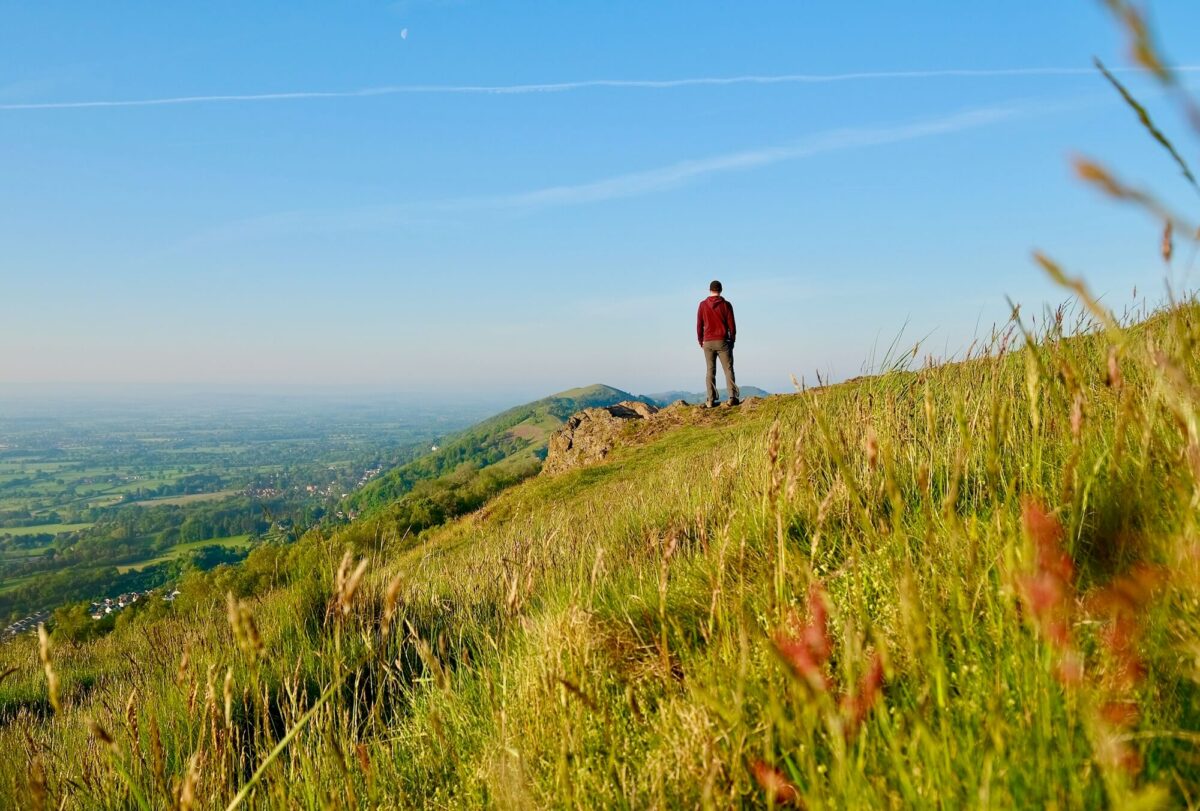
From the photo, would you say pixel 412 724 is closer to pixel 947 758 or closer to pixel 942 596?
pixel 942 596

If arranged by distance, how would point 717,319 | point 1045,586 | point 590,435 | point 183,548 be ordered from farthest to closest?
point 183,548
point 590,435
point 717,319
point 1045,586

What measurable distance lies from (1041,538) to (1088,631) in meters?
1.20

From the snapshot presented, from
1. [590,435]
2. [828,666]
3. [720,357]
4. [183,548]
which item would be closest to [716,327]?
[720,357]

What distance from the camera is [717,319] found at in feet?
61.0

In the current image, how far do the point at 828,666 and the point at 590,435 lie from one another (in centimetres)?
2298

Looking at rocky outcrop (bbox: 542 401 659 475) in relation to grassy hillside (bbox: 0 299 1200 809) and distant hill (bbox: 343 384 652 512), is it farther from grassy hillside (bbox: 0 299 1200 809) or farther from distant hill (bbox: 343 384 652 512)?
distant hill (bbox: 343 384 652 512)

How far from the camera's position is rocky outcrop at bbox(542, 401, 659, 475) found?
23.8 metres

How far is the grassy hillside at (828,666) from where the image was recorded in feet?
4.16

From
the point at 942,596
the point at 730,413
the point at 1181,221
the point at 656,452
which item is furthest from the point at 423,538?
the point at 1181,221

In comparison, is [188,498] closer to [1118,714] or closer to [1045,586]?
[1118,714]

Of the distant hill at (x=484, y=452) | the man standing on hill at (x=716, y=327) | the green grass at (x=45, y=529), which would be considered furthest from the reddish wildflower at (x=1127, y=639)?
the green grass at (x=45, y=529)

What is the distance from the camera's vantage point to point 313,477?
134625 mm

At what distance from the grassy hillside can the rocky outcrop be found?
18.3 m

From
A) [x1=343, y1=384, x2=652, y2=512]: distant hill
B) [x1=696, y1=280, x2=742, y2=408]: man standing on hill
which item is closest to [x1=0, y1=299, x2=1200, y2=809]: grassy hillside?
[x1=696, y1=280, x2=742, y2=408]: man standing on hill
